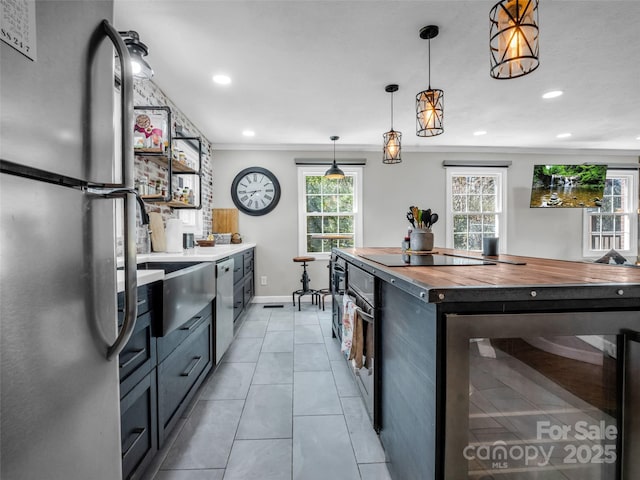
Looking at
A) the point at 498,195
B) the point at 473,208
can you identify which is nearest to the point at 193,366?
the point at 473,208

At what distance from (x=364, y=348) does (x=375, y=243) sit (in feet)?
11.7

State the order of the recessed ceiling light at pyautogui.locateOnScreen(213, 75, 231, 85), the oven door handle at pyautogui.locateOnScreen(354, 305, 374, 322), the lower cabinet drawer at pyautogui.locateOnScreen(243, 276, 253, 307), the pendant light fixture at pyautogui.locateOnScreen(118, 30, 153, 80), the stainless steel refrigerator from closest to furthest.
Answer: the stainless steel refrigerator, the oven door handle at pyautogui.locateOnScreen(354, 305, 374, 322), the pendant light fixture at pyautogui.locateOnScreen(118, 30, 153, 80), the recessed ceiling light at pyautogui.locateOnScreen(213, 75, 231, 85), the lower cabinet drawer at pyautogui.locateOnScreen(243, 276, 253, 307)

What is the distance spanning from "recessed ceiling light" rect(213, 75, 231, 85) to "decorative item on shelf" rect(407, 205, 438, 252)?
2035 mm

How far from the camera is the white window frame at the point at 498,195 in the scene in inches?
205

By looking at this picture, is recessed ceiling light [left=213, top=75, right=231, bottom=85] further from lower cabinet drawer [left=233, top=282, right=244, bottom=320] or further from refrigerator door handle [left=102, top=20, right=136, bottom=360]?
refrigerator door handle [left=102, top=20, right=136, bottom=360]

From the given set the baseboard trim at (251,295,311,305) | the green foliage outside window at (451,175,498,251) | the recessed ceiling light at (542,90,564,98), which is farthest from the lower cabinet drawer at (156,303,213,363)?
the green foliage outside window at (451,175,498,251)

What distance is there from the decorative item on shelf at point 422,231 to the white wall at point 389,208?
2.87m

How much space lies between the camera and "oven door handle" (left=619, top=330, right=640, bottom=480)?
2.69 feet

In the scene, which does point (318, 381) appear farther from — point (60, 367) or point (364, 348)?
point (60, 367)

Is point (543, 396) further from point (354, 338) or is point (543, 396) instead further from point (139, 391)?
point (139, 391)

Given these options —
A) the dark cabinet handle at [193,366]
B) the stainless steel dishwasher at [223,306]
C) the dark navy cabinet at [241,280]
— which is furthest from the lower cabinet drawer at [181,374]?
the dark navy cabinet at [241,280]

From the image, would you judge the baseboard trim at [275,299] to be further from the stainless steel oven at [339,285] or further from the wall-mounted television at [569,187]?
the wall-mounted television at [569,187]

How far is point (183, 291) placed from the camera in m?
1.63

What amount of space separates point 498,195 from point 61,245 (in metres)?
5.98
